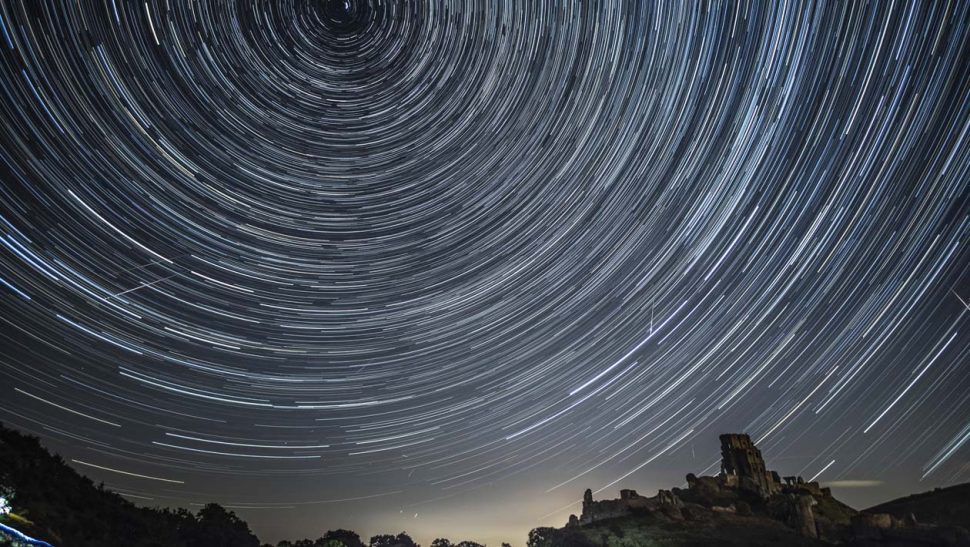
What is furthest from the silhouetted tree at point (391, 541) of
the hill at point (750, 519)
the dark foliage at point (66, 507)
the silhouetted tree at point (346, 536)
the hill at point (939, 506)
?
the hill at point (939, 506)

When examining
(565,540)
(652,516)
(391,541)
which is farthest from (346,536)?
(652,516)

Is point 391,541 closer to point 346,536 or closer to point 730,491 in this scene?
point 346,536

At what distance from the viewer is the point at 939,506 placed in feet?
169

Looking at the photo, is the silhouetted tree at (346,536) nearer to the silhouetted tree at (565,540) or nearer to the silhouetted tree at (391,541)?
the silhouetted tree at (391,541)

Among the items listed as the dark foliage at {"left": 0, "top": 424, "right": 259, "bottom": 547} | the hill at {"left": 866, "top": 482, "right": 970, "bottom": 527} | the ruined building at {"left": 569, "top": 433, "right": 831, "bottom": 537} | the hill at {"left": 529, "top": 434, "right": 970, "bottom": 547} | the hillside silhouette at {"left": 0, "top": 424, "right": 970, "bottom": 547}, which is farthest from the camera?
the hill at {"left": 866, "top": 482, "right": 970, "bottom": 527}

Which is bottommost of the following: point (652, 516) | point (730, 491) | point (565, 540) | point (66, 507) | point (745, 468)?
point (66, 507)

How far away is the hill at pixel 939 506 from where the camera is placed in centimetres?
4762

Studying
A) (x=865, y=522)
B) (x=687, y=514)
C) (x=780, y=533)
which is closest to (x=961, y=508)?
(x=865, y=522)

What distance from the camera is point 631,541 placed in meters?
40.9

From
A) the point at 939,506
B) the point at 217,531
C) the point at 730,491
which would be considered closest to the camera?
the point at 217,531

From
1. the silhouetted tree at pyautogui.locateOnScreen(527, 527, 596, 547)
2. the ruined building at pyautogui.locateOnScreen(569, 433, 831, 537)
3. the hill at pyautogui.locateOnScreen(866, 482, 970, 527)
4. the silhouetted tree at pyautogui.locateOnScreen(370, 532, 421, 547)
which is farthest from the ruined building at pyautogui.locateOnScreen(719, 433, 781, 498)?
the silhouetted tree at pyautogui.locateOnScreen(370, 532, 421, 547)

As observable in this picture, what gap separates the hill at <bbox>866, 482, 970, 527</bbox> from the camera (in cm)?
4762

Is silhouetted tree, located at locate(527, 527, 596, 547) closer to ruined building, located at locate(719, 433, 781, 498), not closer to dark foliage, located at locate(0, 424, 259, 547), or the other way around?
ruined building, located at locate(719, 433, 781, 498)

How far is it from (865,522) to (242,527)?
58760 mm
